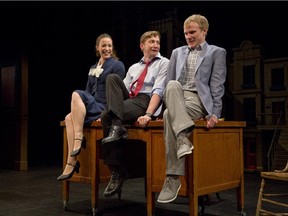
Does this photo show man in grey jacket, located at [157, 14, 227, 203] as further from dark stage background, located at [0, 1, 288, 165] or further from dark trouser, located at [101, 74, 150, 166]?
dark stage background, located at [0, 1, 288, 165]

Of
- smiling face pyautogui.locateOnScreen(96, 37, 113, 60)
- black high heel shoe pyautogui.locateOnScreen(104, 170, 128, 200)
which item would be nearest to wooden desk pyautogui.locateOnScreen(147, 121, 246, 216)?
black high heel shoe pyautogui.locateOnScreen(104, 170, 128, 200)

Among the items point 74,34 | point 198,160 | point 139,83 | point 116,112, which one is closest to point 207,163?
point 198,160

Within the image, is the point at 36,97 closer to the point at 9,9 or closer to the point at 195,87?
the point at 9,9

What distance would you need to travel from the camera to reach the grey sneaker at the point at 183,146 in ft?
7.70

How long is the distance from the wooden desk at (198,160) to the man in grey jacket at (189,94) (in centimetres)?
8

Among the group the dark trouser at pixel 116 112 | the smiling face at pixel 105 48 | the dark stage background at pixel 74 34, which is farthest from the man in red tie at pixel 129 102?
the dark stage background at pixel 74 34

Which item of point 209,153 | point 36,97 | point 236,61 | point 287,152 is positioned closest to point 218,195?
point 209,153

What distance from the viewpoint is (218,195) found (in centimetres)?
378

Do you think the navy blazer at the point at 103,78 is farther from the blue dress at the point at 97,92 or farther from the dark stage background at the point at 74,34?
the dark stage background at the point at 74,34

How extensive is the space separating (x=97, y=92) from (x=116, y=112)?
0.72 m

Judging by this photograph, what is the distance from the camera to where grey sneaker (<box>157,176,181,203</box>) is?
2439 millimetres

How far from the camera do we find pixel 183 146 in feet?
7.78

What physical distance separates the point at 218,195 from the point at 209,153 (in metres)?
1.30

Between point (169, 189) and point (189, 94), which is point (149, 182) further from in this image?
point (189, 94)
